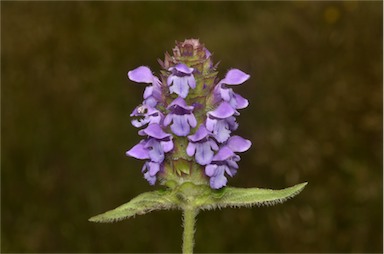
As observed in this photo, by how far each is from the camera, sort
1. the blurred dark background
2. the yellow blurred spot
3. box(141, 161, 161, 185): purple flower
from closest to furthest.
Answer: box(141, 161, 161, 185): purple flower
the blurred dark background
the yellow blurred spot

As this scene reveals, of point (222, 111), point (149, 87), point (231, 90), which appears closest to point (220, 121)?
point (222, 111)

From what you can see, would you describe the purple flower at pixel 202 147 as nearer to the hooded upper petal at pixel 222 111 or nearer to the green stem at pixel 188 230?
the hooded upper petal at pixel 222 111

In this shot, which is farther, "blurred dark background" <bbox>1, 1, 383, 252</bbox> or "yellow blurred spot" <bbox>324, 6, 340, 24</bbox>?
"yellow blurred spot" <bbox>324, 6, 340, 24</bbox>

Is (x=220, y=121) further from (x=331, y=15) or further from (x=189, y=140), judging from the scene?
(x=331, y=15)

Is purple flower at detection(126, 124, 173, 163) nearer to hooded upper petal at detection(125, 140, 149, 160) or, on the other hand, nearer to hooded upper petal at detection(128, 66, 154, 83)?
hooded upper petal at detection(125, 140, 149, 160)

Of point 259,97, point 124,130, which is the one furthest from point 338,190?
point 124,130

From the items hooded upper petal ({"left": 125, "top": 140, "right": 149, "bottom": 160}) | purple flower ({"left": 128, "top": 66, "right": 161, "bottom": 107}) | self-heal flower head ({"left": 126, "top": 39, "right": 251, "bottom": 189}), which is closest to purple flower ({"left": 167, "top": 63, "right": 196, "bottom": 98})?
self-heal flower head ({"left": 126, "top": 39, "right": 251, "bottom": 189})

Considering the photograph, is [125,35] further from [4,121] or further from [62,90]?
[4,121]
